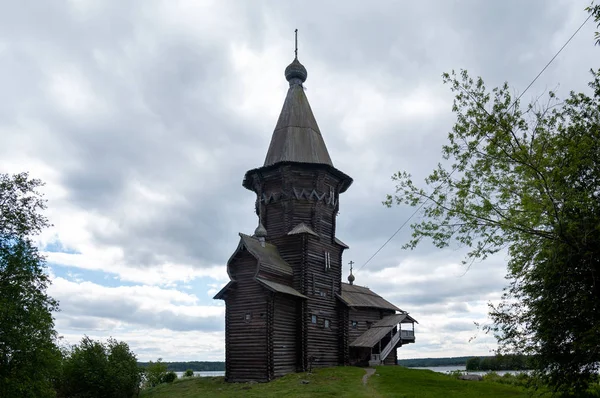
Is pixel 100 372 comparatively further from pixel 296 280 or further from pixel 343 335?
pixel 343 335

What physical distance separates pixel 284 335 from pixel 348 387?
20.2 ft

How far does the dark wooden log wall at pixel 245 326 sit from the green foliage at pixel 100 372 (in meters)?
6.74

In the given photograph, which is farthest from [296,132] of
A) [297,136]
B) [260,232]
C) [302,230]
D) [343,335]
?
[343,335]

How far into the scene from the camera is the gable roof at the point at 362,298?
37.3 m

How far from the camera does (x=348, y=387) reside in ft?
84.5

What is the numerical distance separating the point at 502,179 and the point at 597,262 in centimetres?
460

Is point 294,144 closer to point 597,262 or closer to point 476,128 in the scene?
point 476,128

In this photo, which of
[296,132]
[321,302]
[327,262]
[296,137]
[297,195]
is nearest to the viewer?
[321,302]

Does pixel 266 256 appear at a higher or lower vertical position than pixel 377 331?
higher

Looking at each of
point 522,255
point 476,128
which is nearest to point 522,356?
point 522,255

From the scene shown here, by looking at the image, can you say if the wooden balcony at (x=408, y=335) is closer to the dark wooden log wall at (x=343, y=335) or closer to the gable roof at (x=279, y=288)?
the dark wooden log wall at (x=343, y=335)

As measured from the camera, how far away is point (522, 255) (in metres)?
17.8

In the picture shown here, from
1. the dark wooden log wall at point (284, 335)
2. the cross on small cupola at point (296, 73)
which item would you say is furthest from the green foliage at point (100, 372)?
the cross on small cupola at point (296, 73)

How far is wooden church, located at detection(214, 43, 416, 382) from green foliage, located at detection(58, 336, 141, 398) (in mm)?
6825
